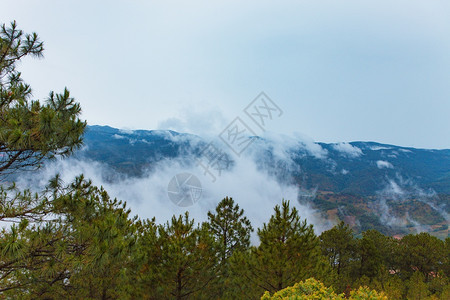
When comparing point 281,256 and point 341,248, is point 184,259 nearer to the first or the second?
point 281,256

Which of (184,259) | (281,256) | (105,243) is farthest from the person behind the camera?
(184,259)

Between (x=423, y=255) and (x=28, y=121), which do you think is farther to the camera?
(x=423, y=255)

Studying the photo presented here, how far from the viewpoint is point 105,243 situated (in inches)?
208

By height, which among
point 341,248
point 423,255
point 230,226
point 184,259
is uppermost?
point 230,226

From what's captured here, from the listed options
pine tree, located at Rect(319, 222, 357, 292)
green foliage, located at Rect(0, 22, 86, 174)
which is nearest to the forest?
green foliage, located at Rect(0, 22, 86, 174)

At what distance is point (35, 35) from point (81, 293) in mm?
9360

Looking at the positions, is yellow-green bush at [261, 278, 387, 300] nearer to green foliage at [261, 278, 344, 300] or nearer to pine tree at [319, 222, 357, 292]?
green foliage at [261, 278, 344, 300]

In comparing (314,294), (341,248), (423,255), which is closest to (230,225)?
(314,294)

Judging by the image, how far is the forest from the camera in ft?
17.9

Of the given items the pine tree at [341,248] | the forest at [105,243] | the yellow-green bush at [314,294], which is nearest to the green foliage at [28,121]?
the forest at [105,243]

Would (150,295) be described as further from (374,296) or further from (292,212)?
(374,296)

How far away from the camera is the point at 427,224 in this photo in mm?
181375

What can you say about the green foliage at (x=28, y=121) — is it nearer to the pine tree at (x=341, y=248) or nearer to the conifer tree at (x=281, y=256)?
the conifer tree at (x=281, y=256)

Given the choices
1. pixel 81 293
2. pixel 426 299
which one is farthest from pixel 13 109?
→ pixel 426 299
